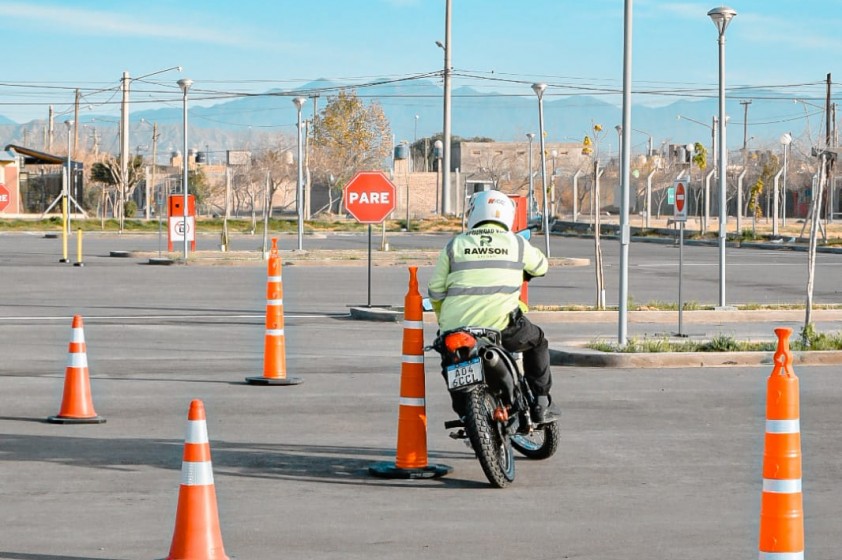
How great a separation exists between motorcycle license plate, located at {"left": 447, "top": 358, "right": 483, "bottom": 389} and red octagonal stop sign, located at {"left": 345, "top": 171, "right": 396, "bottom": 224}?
16.1 metres

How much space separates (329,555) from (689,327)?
47.6ft

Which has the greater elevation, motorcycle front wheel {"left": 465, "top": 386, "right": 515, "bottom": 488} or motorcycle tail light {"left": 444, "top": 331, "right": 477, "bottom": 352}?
motorcycle tail light {"left": 444, "top": 331, "right": 477, "bottom": 352}

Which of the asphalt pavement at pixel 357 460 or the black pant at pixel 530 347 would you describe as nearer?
the asphalt pavement at pixel 357 460

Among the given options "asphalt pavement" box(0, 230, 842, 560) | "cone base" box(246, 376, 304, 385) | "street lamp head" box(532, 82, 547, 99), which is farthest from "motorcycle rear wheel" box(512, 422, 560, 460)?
"street lamp head" box(532, 82, 547, 99)

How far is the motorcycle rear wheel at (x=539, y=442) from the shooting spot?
9.85 meters

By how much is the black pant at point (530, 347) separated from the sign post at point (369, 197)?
1547 centimetres

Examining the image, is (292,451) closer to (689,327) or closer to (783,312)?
(689,327)

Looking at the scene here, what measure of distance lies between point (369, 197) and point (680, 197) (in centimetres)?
645

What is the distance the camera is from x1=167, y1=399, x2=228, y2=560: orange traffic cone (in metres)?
6.68

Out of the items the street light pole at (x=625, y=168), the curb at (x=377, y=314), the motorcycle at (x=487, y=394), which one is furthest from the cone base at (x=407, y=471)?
the curb at (x=377, y=314)

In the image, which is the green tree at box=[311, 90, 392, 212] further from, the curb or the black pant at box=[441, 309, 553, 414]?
the black pant at box=[441, 309, 553, 414]

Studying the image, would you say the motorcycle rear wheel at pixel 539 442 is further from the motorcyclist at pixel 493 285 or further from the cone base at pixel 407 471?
the cone base at pixel 407 471

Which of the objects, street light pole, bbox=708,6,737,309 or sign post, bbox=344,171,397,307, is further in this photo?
sign post, bbox=344,171,397,307

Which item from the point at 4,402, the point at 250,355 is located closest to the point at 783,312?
the point at 250,355
